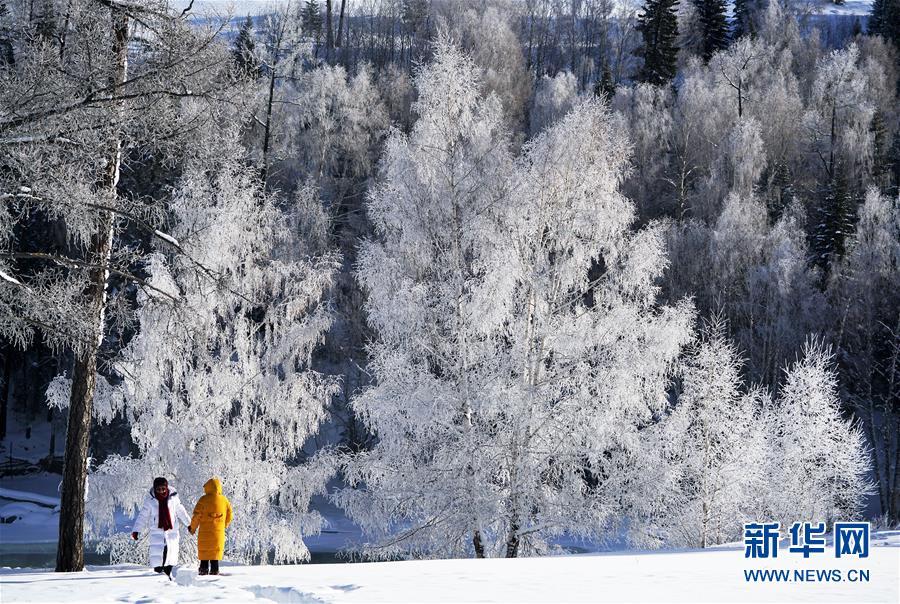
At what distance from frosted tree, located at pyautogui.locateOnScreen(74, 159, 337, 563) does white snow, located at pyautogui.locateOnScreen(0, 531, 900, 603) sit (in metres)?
5.15

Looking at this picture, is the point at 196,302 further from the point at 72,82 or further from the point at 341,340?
the point at 341,340

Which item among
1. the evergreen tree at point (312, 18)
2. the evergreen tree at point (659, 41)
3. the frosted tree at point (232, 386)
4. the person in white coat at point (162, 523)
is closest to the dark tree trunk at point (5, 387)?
the frosted tree at point (232, 386)

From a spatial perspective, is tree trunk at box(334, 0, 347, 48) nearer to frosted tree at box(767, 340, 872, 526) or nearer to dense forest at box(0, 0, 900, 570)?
dense forest at box(0, 0, 900, 570)

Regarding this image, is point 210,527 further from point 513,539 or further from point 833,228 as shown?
point 833,228

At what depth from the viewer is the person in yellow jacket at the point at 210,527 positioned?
8094 mm

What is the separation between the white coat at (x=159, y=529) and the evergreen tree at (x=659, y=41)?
147 feet

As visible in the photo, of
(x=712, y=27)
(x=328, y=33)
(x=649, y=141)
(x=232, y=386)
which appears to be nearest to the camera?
(x=232, y=386)

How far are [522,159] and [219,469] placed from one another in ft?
23.5

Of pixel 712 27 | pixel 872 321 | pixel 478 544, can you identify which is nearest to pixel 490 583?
pixel 478 544

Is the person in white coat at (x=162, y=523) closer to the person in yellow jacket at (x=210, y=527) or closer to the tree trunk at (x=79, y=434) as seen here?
the person in yellow jacket at (x=210, y=527)

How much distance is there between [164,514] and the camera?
821 cm

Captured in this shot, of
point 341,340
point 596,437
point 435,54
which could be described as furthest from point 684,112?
point 596,437

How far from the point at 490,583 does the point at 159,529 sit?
3.38 meters

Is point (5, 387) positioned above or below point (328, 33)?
below
